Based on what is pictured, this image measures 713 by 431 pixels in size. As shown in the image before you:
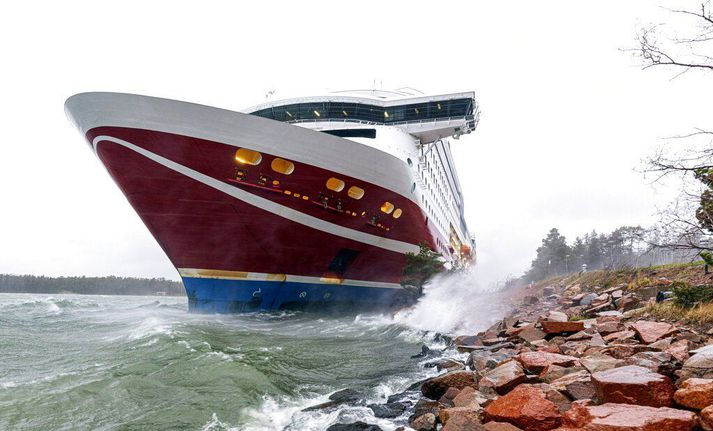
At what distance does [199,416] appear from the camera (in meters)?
5.27

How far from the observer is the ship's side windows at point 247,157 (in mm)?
13789

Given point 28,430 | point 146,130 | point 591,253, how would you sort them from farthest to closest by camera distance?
point 591,253
point 146,130
point 28,430

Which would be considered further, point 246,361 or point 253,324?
point 253,324

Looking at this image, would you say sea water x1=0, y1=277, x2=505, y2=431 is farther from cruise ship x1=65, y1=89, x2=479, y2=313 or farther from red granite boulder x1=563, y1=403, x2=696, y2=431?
cruise ship x1=65, y1=89, x2=479, y2=313

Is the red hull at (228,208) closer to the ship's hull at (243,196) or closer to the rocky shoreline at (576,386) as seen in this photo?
the ship's hull at (243,196)

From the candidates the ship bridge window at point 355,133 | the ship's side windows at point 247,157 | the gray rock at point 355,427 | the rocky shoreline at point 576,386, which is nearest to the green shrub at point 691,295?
the rocky shoreline at point 576,386

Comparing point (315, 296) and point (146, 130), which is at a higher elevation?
point (146, 130)

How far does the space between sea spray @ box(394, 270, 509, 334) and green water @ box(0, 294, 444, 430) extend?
85.1 inches

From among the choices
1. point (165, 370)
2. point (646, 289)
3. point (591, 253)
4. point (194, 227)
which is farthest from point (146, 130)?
point (591, 253)

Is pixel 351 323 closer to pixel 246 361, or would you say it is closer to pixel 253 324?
pixel 253 324

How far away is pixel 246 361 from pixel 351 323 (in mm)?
9219

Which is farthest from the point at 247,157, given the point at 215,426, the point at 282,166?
the point at 215,426

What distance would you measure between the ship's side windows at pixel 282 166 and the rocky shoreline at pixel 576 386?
9504mm

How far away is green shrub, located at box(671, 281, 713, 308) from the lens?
6836 mm
